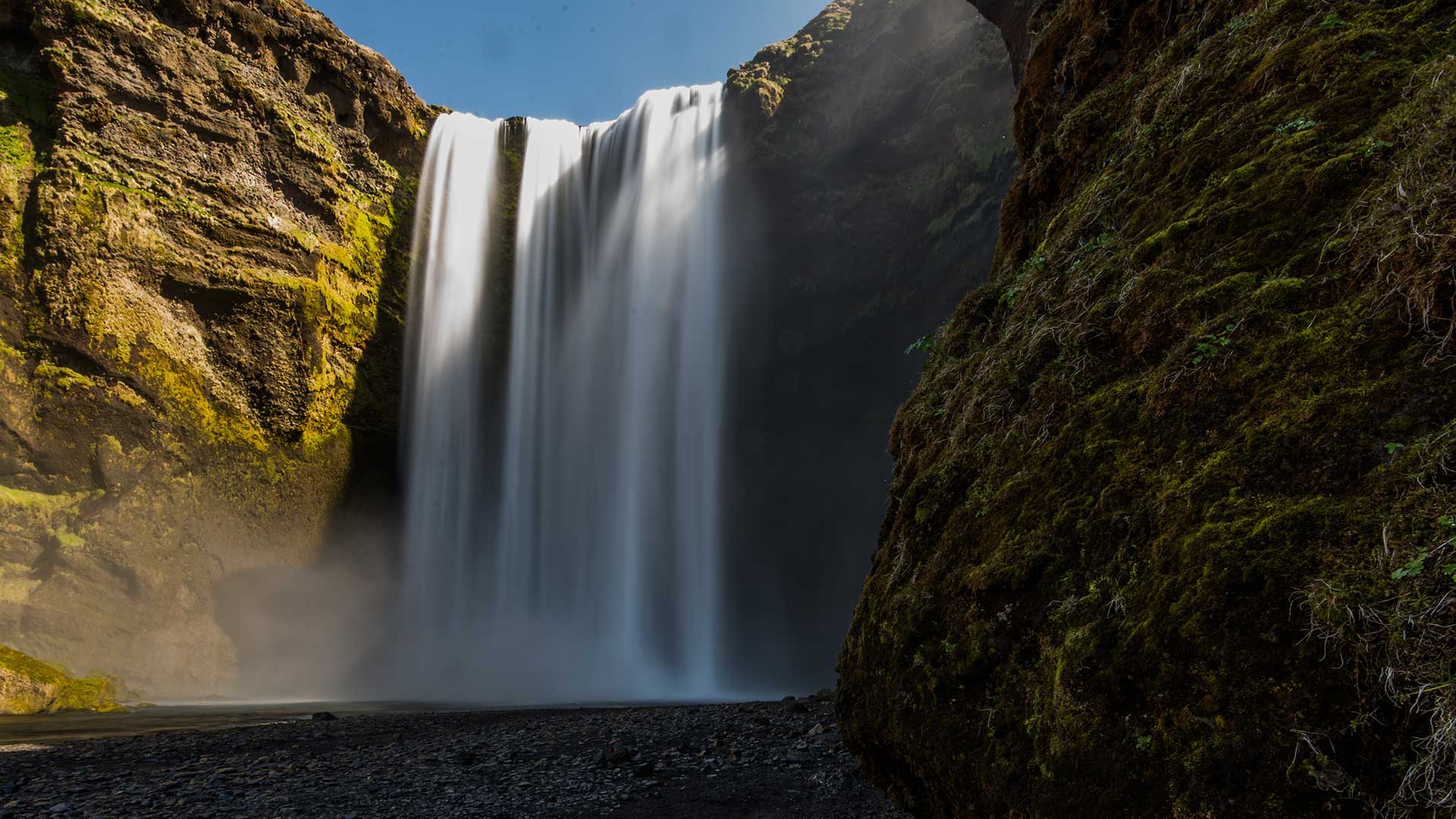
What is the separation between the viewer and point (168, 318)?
1692 cm

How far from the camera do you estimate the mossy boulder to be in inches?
418

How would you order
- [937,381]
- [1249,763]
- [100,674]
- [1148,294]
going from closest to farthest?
[1249,763]
[1148,294]
[937,381]
[100,674]

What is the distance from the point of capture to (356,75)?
71.1 feet

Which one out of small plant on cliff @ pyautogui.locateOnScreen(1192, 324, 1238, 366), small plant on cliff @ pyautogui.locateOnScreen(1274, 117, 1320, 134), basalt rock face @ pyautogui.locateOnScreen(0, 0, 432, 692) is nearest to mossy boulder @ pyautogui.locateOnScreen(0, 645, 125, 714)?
basalt rock face @ pyautogui.locateOnScreen(0, 0, 432, 692)

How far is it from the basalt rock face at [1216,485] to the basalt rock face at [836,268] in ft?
62.4

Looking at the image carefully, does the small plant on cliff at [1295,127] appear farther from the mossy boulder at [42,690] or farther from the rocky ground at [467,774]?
the mossy boulder at [42,690]

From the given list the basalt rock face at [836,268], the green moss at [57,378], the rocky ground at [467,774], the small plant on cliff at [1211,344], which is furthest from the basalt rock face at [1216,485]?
the green moss at [57,378]

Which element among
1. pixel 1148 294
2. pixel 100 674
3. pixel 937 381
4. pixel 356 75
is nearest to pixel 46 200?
pixel 356 75

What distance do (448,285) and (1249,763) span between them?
2486cm

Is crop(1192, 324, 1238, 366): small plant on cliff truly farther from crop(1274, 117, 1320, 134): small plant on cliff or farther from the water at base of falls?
the water at base of falls

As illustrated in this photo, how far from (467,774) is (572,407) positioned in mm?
19226

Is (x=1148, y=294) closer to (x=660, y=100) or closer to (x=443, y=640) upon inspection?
(x=443, y=640)

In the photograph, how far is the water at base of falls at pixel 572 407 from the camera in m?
22.2

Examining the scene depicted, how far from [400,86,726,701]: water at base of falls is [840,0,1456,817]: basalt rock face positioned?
775 inches
